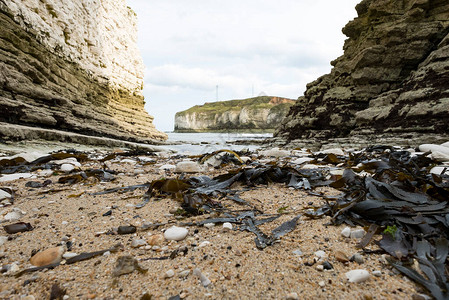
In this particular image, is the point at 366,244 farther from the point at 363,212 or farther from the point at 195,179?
the point at 195,179

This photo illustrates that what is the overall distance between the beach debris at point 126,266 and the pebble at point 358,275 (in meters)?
0.94

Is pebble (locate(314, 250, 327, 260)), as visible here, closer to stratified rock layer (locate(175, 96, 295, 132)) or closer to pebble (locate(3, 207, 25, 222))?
pebble (locate(3, 207, 25, 222))

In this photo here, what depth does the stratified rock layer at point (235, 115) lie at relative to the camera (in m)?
58.1

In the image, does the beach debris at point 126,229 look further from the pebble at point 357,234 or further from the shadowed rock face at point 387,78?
the shadowed rock face at point 387,78

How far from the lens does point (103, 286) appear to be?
3.09 ft

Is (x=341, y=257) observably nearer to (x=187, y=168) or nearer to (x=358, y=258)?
(x=358, y=258)

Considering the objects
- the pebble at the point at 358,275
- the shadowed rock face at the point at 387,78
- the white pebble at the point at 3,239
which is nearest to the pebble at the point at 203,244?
the pebble at the point at 358,275

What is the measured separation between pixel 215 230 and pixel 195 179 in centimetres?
128

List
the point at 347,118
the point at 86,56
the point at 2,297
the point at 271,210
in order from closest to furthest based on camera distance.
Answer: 1. the point at 2,297
2. the point at 271,210
3. the point at 347,118
4. the point at 86,56

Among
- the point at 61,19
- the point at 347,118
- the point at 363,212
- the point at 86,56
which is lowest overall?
the point at 363,212

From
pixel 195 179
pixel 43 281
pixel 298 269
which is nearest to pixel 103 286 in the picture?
pixel 43 281

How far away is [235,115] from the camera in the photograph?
70.7 meters

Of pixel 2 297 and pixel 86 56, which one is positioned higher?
pixel 86 56

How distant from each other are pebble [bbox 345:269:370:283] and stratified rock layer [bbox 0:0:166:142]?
9403mm
